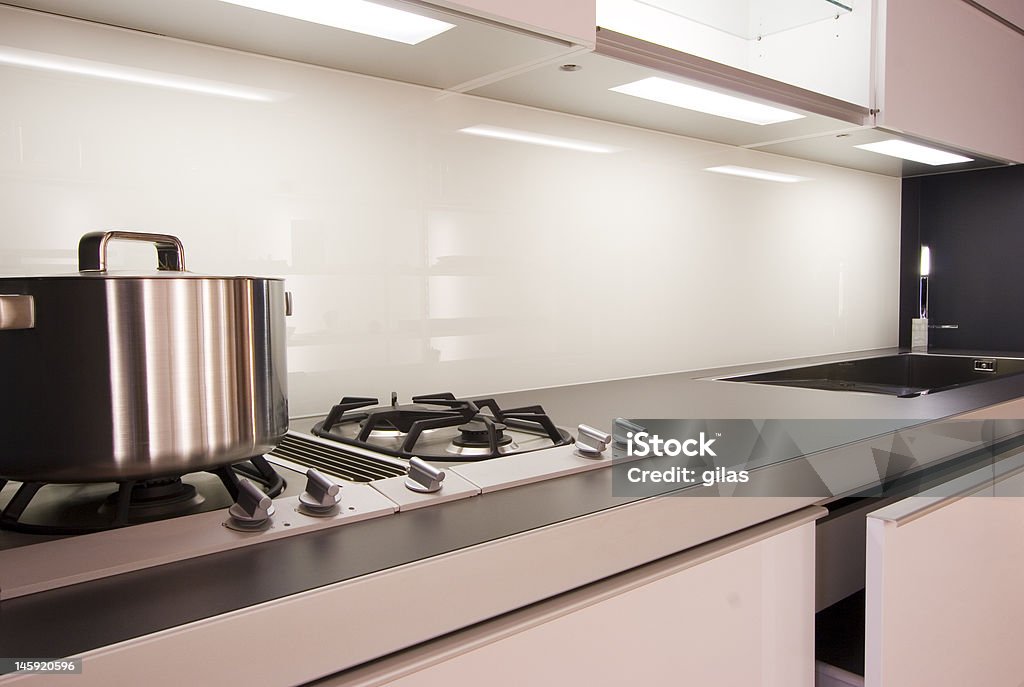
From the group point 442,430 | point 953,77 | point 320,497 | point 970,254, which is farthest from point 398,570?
point 970,254

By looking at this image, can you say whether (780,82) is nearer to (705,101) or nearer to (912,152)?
(705,101)

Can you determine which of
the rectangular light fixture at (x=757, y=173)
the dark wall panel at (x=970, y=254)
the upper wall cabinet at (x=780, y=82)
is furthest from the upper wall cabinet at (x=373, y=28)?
the dark wall panel at (x=970, y=254)

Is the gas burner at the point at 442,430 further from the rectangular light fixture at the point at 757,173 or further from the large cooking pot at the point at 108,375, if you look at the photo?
the rectangular light fixture at the point at 757,173

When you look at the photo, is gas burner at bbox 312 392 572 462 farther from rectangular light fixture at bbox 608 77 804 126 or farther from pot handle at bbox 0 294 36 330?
rectangular light fixture at bbox 608 77 804 126

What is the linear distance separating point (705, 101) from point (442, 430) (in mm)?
875

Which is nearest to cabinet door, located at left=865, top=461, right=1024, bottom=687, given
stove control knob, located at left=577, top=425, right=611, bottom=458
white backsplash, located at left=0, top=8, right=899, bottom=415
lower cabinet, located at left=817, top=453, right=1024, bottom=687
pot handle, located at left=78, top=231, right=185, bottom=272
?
lower cabinet, located at left=817, top=453, right=1024, bottom=687

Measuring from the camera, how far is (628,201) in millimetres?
1805

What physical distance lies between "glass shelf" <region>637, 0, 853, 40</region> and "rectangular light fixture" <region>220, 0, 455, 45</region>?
0.90 metres

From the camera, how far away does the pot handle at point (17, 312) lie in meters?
0.60

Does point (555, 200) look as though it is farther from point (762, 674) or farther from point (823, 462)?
point (762, 674)

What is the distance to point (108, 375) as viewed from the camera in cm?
61

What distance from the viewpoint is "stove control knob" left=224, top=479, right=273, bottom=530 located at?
2.18ft

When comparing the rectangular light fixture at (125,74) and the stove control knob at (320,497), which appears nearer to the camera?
the stove control knob at (320,497)

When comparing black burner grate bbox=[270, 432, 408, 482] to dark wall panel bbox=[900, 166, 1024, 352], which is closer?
black burner grate bbox=[270, 432, 408, 482]
